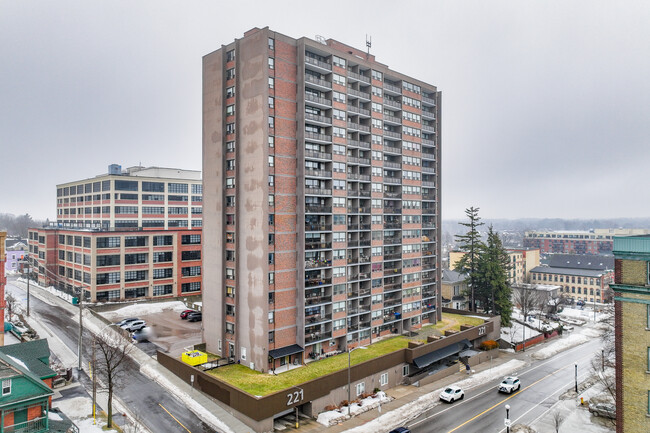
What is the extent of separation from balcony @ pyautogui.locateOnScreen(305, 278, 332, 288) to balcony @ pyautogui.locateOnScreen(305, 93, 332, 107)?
934 inches

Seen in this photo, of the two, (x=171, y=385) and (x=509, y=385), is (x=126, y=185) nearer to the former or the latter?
(x=171, y=385)

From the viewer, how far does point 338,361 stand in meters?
51.5

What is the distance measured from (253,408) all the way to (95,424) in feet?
47.3

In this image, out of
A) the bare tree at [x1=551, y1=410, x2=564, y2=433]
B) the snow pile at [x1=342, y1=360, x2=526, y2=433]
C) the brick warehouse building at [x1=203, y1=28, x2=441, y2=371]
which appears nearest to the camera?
the bare tree at [x1=551, y1=410, x2=564, y2=433]

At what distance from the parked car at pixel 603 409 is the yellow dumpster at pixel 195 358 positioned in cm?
4519

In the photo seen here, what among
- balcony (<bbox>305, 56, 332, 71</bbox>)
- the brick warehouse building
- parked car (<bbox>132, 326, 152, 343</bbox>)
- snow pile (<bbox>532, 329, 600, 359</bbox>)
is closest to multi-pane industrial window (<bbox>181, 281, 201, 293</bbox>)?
parked car (<bbox>132, 326, 152, 343</bbox>)

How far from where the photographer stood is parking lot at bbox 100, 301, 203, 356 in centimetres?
5894

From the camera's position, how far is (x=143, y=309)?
3157 inches

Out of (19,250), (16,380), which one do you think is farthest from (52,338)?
(19,250)

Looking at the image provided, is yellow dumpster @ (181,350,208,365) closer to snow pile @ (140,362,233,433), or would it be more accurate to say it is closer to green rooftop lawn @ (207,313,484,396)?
green rooftop lawn @ (207,313,484,396)

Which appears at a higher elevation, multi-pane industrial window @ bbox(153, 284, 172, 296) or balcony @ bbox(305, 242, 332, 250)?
balcony @ bbox(305, 242, 332, 250)

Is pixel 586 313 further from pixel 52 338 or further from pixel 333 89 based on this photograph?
pixel 52 338

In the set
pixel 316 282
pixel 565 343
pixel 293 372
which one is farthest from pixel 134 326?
pixel 565 343

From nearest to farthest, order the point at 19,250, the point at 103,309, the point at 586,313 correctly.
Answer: the point at 103,309
the point at 586,313
the point at 19,250
